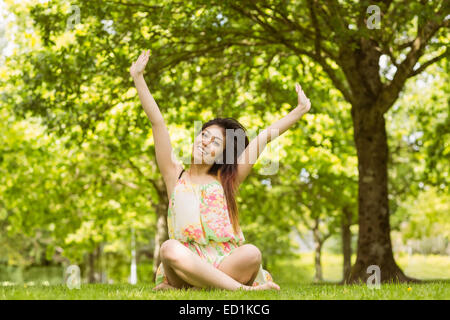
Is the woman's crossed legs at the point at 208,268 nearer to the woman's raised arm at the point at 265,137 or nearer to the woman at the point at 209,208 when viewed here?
the woman at the point at 209,208

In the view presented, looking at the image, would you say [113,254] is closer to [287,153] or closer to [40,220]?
[40,220]

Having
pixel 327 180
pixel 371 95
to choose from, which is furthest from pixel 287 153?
pixel 371 95

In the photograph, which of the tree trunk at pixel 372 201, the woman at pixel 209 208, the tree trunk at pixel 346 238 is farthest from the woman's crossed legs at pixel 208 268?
the tree trunk at pixel 346 238

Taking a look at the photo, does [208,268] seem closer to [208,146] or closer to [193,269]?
[193,269]

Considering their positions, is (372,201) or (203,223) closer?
(203,223)

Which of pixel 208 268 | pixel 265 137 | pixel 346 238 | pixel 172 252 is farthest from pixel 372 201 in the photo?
pixel 346 238

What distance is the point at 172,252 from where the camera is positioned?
197 inches

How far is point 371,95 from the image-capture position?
11859 mm

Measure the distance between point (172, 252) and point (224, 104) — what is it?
9602 millimetres

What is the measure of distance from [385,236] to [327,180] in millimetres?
10669

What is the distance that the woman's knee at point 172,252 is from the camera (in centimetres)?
499

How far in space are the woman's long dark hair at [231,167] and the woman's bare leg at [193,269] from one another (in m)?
0.66

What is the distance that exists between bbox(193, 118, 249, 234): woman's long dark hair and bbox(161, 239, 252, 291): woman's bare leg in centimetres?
66

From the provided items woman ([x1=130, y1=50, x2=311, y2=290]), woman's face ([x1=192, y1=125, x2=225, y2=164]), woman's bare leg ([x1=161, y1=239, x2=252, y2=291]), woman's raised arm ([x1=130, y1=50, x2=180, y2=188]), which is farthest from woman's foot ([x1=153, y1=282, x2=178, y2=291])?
woman's face ([x1=192, y1=125, x2=225, y2=164])
